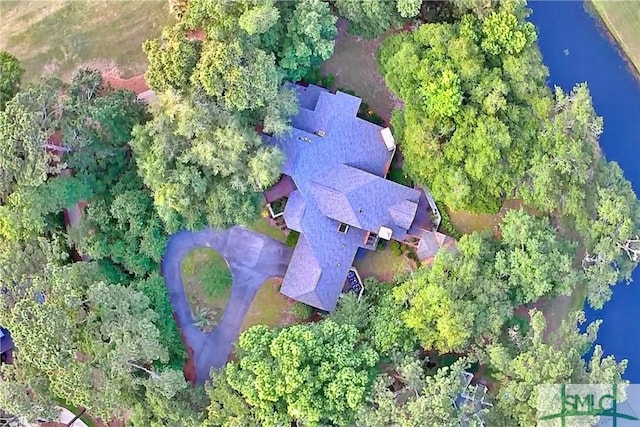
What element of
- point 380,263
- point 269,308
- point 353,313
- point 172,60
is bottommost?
point 269,308

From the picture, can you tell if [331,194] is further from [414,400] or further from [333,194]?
[414,400]

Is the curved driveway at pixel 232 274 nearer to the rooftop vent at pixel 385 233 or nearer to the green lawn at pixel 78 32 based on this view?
the rooftop vent at pixel 385 233

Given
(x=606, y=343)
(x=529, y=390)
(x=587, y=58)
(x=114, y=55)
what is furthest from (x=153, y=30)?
(x=606, y=343)

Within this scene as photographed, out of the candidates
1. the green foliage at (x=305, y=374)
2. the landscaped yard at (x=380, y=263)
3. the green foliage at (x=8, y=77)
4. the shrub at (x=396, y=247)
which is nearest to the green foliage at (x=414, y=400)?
the green foliage at (x=305, y=374)

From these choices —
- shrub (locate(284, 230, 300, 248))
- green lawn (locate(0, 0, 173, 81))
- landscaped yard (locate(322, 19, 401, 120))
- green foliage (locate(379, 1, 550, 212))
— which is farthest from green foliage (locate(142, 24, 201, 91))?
green foliage (locate(379, 1, 550, 212))

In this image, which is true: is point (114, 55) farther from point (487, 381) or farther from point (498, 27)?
point (487, 381)

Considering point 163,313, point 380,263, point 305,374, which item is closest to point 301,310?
point 380,263

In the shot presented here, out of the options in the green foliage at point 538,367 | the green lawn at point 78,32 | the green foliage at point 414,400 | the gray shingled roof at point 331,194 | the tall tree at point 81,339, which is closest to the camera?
the green foliage at point 414,400
